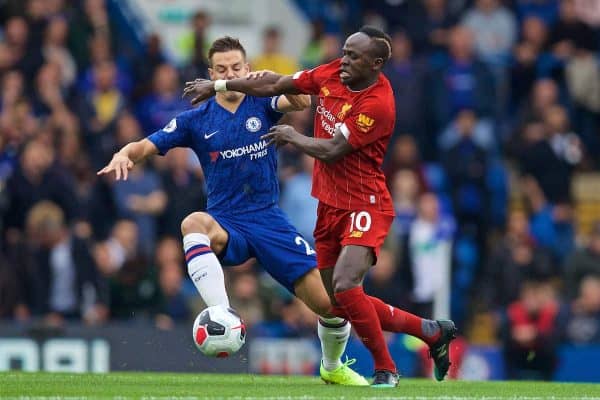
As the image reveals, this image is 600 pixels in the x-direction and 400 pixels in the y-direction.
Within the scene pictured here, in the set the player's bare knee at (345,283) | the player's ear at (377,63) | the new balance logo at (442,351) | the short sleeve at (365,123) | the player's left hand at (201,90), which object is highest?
the player's ear at (377,63)

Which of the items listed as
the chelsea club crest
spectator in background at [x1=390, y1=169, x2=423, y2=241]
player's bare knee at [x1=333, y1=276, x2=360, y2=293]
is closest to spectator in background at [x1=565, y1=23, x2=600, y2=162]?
spectator in background at [x1=390, y1=169, x2=423, y2=241]

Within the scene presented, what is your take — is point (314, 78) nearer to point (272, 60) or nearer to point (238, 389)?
point (238, 389)

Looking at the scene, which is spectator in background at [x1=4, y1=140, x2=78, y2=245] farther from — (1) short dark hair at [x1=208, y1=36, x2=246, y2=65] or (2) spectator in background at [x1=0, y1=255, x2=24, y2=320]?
(1) short dark hair at [x1=208, y1=36, x2=246, y2=65]

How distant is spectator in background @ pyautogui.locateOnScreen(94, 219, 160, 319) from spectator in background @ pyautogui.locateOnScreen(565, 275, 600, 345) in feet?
14.7

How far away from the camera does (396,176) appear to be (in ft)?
61.4

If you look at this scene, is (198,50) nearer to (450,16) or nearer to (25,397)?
(450,16)

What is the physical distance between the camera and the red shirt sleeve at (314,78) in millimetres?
11492

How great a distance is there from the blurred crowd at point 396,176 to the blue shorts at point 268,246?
191 inches

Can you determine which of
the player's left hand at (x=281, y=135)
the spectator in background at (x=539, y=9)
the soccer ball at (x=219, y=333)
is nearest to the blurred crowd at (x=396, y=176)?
the spectator in background at (x=539, y=9)

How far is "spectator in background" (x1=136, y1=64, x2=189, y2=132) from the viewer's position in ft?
61.8

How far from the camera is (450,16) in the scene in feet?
70.3

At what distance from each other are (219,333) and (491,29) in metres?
11.4

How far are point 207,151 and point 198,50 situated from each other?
7382 millimetres

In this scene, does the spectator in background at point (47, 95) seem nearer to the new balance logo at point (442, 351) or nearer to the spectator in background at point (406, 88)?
the spectator in background at point (406, 88)
